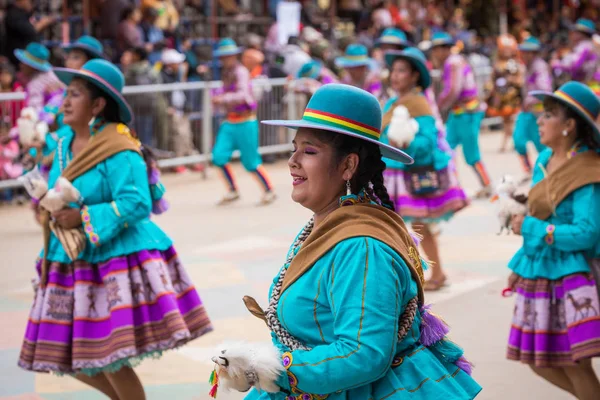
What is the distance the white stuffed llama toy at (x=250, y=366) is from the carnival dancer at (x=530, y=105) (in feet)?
31.0

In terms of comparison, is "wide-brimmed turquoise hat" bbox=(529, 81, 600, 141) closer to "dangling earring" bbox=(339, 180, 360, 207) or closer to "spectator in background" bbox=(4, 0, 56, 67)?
"dangling earring" bbox=(339, 180, 360, 207)

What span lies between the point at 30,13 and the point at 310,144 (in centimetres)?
1063

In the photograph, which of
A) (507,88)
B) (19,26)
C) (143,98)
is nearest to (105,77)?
(143,98)

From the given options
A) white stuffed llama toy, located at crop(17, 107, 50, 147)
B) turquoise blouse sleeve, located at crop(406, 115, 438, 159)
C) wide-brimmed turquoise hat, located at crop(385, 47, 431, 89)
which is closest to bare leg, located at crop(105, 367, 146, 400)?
turquoise blouse sleeve, located at crop(406, 115, 438, 159)

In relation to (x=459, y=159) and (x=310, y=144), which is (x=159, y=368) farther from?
(x=459, y=159)

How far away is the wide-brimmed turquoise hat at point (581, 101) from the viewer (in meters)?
4.49

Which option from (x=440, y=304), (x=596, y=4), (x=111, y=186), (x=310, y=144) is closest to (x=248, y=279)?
(x=440, y=304)

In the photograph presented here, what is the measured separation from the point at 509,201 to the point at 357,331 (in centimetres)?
243

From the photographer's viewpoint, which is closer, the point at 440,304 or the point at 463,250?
the point at 440,304

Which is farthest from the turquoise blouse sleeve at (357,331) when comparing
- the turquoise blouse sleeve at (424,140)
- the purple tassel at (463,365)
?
the turquoise blouse sleeve at (424,140)

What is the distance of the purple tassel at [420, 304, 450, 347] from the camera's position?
9.43 feet

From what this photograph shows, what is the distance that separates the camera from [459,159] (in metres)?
15.4

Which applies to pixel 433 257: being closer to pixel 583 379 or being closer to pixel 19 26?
pixel 583 379

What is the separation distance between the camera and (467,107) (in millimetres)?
11930
